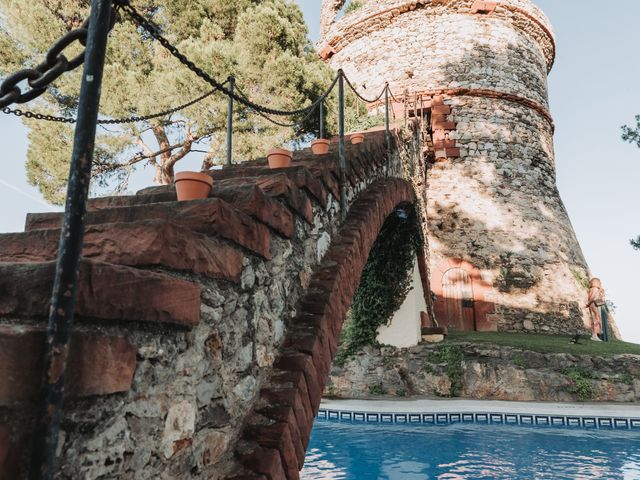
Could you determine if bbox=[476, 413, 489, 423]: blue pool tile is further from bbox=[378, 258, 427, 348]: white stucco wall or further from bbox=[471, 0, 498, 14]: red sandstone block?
bbox=[471, 0, 498, 14]: red sandstone block

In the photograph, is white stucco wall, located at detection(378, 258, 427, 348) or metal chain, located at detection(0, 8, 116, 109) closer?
metal chain, located at detection(0, 8, 116, 109)

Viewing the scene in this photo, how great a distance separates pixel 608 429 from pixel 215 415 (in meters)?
7.60

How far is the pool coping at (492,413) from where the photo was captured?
706 centimetres

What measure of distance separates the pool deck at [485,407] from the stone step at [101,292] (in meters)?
7.17

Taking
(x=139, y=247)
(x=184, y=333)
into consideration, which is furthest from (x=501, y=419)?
(x=139, y=247)

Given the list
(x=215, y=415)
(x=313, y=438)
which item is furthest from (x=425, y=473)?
(x=215, y=415)

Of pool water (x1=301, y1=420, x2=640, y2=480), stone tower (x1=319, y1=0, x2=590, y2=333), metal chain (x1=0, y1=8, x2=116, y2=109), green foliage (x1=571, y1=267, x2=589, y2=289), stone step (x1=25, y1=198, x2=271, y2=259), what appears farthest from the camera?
green foliage (x1=571, y1=267, x2=589, y2=289)

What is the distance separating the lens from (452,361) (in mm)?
8984

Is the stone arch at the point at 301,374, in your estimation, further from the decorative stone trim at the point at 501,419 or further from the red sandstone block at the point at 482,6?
the red sandstone block at the point at 482,6

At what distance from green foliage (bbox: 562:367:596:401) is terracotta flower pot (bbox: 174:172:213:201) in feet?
28.5

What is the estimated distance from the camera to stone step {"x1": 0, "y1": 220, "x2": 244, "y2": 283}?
136 cm

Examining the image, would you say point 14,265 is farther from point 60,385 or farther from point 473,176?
point 473,176

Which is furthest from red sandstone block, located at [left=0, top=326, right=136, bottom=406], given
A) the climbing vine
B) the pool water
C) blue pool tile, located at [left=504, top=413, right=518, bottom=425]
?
the climbing vine

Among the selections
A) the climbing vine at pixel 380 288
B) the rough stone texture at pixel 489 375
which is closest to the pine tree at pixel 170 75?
the climbing vine at pixel 380 288
